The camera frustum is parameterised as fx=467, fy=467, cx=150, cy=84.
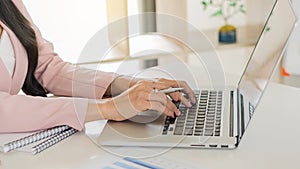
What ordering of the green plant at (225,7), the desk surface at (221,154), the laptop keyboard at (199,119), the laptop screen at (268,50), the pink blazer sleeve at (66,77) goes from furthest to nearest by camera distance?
the green plant at (225,7) < the pink blazer sleeve at (66,77) < the laptop screen at (268,50) < the laptop keyboard at (199,119) < the desk surface at (221,154)

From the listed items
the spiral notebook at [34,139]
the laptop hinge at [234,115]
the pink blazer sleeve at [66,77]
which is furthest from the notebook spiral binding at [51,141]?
the laptop hinge at [234,115]

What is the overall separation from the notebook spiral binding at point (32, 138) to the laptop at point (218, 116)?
0.36 feet

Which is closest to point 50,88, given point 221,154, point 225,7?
point 221,154

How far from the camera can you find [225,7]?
8.54 ft

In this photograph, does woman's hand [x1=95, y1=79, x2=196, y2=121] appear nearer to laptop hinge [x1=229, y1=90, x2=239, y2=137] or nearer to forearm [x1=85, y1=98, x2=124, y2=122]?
forearm [x1=85, y1=98, x2=124, y2=122]

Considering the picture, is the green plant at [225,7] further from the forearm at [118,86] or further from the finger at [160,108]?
the finger at [160,108]

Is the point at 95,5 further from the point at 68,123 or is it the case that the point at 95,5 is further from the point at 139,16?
the point at 68,123

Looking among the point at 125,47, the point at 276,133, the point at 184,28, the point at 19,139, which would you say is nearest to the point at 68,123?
the point at 19,139

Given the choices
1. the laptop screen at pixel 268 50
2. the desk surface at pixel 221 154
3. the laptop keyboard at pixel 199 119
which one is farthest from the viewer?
the laptop screen at pixel 268 50

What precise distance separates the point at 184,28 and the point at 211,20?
0.17 m

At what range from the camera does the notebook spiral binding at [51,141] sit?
37.8 inches

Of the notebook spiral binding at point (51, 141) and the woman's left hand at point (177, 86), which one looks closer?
the notebook spiral binding at point (51, 141)

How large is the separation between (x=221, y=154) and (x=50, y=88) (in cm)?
61

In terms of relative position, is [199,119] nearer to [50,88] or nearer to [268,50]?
[268,50]
